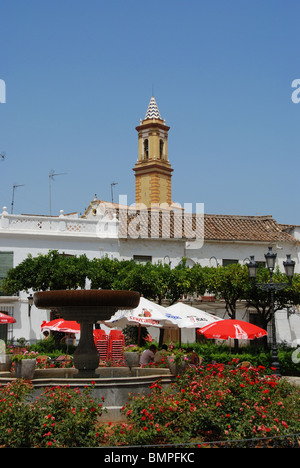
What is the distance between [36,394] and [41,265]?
1507 cm

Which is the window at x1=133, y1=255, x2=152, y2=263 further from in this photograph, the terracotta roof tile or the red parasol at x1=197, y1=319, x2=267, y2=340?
the red parasol at x1=197, y1=319, x2=267, y2=340

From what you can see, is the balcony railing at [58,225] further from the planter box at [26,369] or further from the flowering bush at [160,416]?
the flowering bush at [160,416]

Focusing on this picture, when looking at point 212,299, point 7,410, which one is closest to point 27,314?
point 212,299

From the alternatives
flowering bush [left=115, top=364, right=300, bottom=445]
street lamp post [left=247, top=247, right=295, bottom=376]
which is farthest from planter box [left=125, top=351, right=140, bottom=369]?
street lamp post [left=247, top=247, right=295, bottom=376]

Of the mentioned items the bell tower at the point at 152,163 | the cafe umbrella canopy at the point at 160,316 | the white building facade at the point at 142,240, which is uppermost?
the bell tower at the point at 152,163

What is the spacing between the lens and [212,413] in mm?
7266

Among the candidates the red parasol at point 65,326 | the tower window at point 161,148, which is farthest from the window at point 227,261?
the tower window at point 161,148

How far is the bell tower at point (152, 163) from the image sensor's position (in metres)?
42.0

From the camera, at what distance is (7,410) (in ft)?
22.9

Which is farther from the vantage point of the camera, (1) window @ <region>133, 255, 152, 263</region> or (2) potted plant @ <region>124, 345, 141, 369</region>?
(1) window @ <region>133, 255, 152, 263</region>

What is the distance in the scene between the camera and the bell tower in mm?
41969

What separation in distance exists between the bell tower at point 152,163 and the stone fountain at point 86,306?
32.5 m

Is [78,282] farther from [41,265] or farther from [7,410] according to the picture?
[7,410]

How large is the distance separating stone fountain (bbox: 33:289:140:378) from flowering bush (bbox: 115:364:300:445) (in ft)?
5.55
